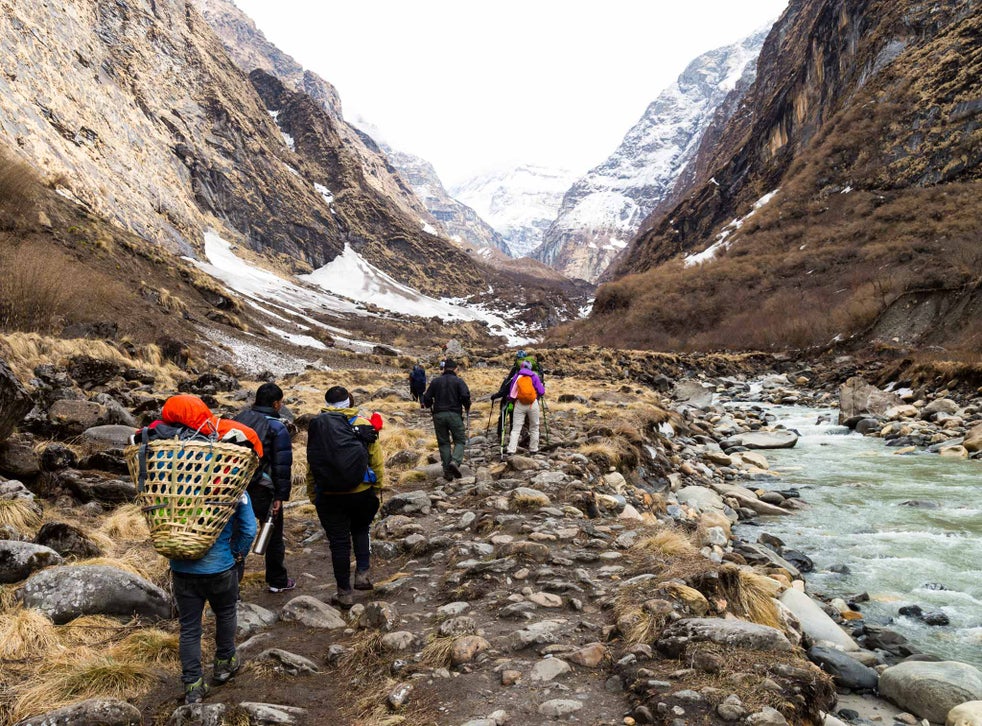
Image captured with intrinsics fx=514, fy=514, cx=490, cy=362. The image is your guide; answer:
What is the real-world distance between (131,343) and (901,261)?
53853 mm

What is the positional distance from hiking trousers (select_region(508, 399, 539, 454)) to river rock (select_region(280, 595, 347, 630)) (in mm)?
5971

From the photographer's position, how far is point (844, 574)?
7230mm

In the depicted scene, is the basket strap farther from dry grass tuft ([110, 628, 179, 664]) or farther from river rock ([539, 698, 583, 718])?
river rock ([539, 698, 583, 718])

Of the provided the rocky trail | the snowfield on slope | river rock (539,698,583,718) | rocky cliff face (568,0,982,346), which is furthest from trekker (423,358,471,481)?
the snowfield on slope

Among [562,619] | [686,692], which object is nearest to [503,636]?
[562,619]

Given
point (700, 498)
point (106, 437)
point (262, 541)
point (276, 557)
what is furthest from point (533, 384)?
point (106, 437)

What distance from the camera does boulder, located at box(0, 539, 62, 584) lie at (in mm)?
4820

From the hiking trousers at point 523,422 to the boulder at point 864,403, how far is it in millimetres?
14200

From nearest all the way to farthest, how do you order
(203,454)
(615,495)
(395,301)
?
(203,454) < (615,495) < (395,301)

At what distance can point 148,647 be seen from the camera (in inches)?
166

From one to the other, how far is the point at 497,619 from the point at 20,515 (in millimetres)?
5756

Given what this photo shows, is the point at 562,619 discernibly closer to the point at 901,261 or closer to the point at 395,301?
the point at 901,261

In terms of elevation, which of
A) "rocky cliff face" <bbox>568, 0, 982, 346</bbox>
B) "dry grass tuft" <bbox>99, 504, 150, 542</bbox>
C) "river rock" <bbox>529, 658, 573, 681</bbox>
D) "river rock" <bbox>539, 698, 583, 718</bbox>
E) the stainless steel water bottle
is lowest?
"dry grass tuft" <bbox>99, 504, 150, 542</bbox>

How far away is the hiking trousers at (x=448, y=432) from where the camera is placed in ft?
32.2
